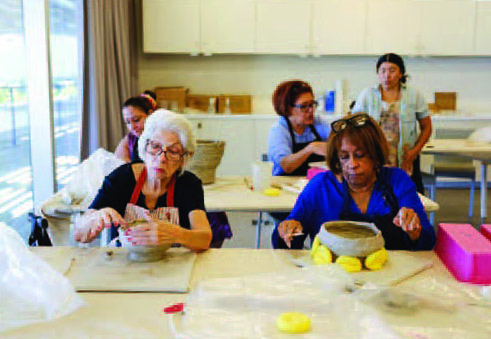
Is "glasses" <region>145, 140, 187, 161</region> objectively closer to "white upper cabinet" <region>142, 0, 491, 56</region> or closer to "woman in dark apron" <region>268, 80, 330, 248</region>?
"woman in dark apron" <region>268, 80, 330, 248</region>

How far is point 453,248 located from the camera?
1705 millimetres

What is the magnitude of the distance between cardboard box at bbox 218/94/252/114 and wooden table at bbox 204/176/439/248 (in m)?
3.20

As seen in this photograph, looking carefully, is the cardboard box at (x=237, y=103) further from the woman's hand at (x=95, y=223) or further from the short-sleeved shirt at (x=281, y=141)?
the woman's hand at (x=95, y=223)

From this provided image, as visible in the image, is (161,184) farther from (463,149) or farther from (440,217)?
(440,217)

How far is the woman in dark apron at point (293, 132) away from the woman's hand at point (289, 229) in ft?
4.41

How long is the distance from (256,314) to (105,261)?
0.63 metres

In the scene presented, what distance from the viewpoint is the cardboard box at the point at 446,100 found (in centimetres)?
663

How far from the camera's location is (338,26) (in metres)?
6.19

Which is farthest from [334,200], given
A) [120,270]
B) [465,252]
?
[120,270]

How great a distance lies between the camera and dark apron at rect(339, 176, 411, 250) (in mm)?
1968

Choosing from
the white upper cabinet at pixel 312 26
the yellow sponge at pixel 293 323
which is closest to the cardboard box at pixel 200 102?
the white upper cabinet at pixel 312 26

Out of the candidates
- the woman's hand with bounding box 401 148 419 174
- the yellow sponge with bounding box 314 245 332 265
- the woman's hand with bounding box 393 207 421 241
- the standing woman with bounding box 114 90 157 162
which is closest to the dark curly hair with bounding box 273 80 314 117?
the standing woman with bounding box 114 90 157 162

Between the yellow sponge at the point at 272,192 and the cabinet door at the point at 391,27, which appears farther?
the cabinet door at the point at 391,27

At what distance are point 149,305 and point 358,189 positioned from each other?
38.9 inches
